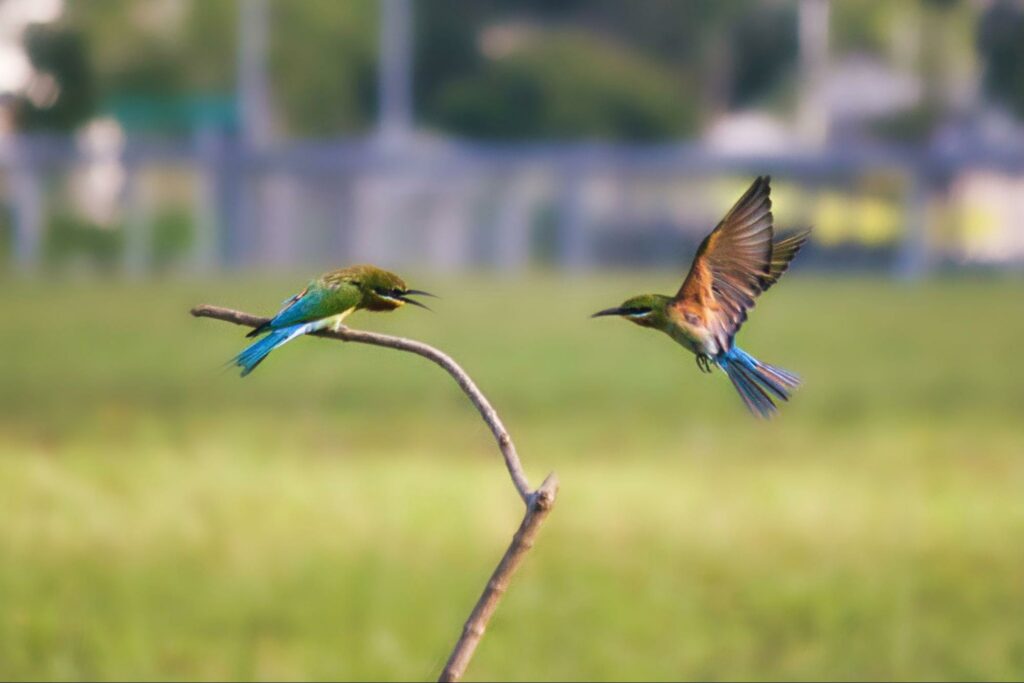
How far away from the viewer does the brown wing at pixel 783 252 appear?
61cm

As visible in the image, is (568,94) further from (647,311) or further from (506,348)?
(647,311)

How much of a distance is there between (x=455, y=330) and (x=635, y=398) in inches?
166

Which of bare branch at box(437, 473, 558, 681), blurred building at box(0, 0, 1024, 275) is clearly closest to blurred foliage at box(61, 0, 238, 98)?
blurred building at box(0, 0, 1024, 275)

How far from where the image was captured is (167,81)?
12.9 metres

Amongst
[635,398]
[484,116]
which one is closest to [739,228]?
[635,398]

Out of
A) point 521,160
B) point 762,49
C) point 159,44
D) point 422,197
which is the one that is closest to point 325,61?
point 159,44

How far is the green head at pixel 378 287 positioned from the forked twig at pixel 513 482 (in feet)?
0.04

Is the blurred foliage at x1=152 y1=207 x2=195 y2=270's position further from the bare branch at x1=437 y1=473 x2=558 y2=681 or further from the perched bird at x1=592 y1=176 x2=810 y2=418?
the perched bird at x1=592 y1=176 x2=810 y2=418

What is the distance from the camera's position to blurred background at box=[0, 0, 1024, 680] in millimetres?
4188

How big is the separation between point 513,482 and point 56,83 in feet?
23.3

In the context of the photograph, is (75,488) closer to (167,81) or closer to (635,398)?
(635,398)

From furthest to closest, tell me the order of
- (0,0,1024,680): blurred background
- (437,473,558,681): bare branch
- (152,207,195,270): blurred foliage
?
1. (152,207,195,270): blurred foliage
2. (0,0,1024,680): blurred background
3. (437,473,558,681): bare branch

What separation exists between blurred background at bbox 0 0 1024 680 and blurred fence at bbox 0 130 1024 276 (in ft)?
0.26

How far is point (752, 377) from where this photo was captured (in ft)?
1.92
